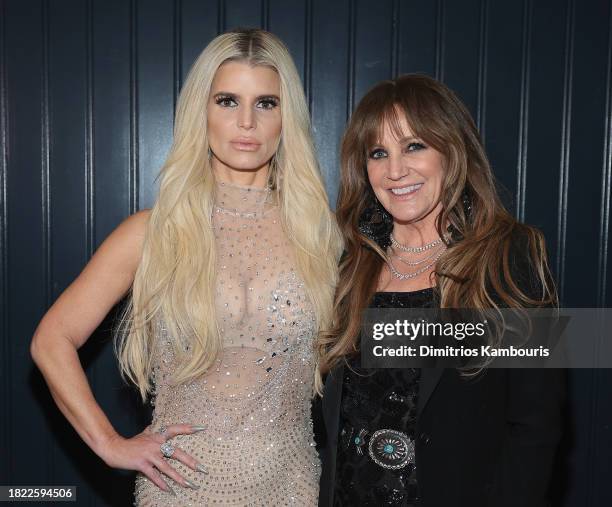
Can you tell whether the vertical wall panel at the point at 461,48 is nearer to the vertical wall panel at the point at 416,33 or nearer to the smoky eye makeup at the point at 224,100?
the vertical wall panel at the point at 416,33

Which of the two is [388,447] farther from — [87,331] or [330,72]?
[330,72]

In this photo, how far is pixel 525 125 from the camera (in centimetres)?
268

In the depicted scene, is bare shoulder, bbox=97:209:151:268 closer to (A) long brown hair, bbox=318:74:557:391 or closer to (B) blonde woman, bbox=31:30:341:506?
(B) blonde woman, bbox=31:30:341:506

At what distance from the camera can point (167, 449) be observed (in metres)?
1.82

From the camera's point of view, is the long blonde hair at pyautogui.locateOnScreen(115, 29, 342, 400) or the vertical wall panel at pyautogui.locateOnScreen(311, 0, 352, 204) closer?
the long blonde hair at pyautogui.locateOnScreen(115, 29, 342, 400)

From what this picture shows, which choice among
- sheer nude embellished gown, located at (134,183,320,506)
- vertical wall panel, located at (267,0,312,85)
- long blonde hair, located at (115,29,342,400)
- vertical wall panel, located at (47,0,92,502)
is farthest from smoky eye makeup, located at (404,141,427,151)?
vertical wall panel, located at (47,0,92,502)

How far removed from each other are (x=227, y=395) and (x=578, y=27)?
6.52 ft

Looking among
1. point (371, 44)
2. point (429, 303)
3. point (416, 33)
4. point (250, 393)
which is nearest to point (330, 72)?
point (371, 44)

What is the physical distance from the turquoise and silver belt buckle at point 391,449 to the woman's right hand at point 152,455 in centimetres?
46

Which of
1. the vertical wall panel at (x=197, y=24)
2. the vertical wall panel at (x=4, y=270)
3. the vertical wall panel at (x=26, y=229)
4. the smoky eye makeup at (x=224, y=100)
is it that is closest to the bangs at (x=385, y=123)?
the smoky eye makeup at (x=224, y=100)

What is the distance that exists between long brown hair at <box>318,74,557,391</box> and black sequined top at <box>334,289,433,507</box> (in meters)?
0.08

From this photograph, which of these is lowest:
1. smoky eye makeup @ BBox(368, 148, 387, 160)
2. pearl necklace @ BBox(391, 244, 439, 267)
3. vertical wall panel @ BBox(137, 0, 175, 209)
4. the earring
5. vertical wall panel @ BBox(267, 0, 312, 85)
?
pearl necklace @ BBox(391, 244, 439, 267)

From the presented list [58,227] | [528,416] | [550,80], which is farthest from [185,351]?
[550,80]

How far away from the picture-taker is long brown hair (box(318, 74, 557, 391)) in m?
1.60
